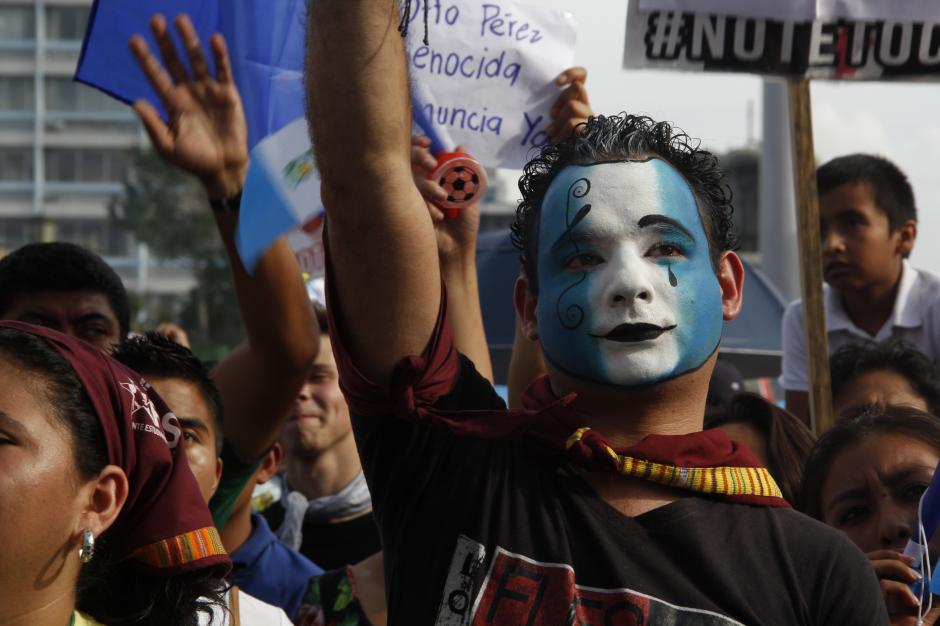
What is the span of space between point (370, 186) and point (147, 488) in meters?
0.67

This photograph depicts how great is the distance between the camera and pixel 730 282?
7.79 ft

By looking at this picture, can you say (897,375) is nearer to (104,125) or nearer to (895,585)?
(895,585)

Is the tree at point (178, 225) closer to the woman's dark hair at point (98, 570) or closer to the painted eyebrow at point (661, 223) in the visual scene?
the woman's dark hair at point (98, 570)

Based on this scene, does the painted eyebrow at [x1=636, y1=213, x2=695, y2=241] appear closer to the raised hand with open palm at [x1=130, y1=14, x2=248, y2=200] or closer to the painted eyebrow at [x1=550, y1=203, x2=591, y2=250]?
the painted eyebrow at [x1=550, y1=203, x2=591, y2=250]

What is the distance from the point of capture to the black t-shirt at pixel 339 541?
14.3 feet

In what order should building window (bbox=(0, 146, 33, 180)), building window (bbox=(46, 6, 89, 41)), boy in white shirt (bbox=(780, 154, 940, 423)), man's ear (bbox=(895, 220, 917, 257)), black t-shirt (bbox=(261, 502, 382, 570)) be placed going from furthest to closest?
building window (bbox=(46, 6, 89, 41))
building window (bbox=(0, 146, 33, 180))
man's ear (bbox=(895, 220, 917, 257))
boy in white shirt (bbox=(780, 154, 940, 423))
black t-shirt (bbox=(261, 502, 382, 570))

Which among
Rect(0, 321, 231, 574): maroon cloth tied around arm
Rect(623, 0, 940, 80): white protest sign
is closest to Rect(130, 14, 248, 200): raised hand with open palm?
Rect(0, 321, 231, 574): maroon cloth tied around arm

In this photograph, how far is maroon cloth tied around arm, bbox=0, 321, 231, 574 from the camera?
2.30 meters

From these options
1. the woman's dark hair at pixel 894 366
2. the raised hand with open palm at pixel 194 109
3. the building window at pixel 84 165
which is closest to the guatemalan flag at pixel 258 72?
the raised hand with open palm at pixel 194 109

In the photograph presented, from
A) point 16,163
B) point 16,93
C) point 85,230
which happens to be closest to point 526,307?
point 85,230

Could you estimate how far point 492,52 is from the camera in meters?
3.80

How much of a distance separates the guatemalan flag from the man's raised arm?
156 centimetres

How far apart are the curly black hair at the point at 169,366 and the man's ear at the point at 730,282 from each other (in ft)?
4.62

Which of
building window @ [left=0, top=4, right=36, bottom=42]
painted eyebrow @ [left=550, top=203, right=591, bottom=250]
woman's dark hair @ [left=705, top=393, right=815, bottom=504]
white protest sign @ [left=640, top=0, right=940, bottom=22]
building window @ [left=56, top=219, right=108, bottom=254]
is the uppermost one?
building window @ [left=0, top=4, right=36, bottom=42]
